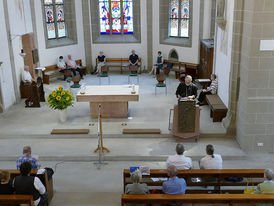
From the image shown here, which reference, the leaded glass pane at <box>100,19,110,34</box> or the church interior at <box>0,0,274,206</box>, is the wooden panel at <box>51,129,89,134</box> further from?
the leaded glass pane at <box>100,19,110,34</box>

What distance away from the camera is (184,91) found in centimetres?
937

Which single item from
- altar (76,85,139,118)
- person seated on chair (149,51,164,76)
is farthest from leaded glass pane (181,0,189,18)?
altar (76,85,139,118)

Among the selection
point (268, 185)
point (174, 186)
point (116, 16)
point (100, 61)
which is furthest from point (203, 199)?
point (116, 16)

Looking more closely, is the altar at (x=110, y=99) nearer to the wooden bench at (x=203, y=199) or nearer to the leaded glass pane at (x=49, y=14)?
the wooden bench at (x=203, y=199)

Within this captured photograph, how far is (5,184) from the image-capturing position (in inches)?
215

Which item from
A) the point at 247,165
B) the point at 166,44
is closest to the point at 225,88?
the point at 247,165

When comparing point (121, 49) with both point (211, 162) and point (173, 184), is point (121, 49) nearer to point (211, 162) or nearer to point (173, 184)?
point (211, 162)

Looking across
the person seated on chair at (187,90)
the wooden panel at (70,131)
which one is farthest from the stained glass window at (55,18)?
the person seated on chair at (187,90)

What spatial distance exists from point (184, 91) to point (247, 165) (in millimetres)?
2480

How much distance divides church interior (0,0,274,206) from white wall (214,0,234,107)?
5 centimetres

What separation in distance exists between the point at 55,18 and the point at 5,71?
16.1 ft

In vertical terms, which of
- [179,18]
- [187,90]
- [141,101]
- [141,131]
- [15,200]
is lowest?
[141,131]

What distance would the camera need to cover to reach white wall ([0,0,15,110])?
1117cm

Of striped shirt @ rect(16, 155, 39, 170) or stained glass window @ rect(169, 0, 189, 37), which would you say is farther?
stained glass window @ rect(169, 0, 189, 37)
